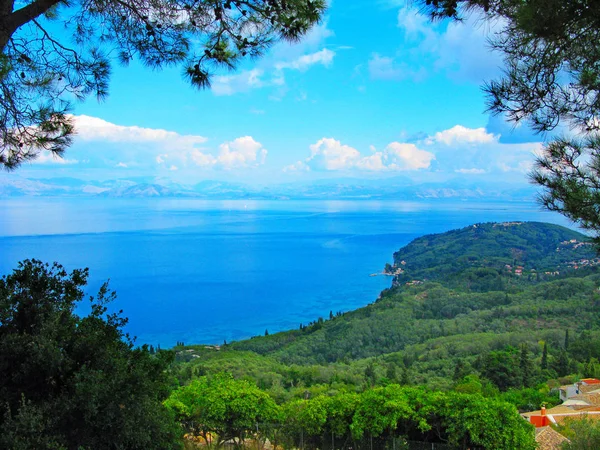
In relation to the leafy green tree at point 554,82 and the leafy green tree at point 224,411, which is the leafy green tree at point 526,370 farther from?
the leafy green tree at point 554,82

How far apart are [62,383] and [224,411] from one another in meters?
3.87

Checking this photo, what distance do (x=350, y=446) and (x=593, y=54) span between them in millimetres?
5404

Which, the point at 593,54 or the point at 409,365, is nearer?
the point at 593,54

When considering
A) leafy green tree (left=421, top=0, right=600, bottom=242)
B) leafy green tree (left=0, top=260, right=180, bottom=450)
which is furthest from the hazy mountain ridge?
leafy green tree (left=0, top=260, right=180, bottom=450)

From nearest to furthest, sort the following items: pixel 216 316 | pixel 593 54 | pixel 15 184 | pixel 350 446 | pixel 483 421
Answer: pixel 593 54
pixel 483 421
pixel 350 446
pixel 216 316
pixel 15 184

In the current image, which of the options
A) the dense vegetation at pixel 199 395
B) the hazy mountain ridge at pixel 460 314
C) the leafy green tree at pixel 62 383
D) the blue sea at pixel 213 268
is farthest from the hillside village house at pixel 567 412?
the leafy green tree at pixel 62 383

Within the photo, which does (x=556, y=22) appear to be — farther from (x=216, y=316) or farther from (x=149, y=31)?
(x=216, y=316)

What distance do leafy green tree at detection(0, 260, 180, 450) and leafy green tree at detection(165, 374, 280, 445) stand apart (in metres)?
3.44

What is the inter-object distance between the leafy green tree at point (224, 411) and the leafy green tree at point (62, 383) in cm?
344

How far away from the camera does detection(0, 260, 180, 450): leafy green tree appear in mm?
1881

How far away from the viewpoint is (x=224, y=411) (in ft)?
18.2

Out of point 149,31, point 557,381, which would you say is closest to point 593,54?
point 149,31

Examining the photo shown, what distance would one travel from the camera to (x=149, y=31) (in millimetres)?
2617

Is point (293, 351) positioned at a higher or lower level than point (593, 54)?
lower
